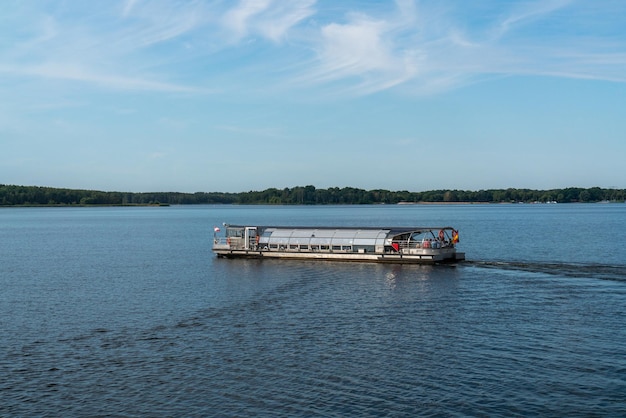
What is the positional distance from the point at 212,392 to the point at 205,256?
63.8 m

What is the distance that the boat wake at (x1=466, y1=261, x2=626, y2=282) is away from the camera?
61.8 meters

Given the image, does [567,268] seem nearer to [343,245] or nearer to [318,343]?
[343,245]

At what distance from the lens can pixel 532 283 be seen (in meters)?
57.9

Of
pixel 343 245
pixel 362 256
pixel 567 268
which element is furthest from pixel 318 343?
pixel 343 245

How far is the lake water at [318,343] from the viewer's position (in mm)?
27141

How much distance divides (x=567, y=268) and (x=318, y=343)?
40.1 metres

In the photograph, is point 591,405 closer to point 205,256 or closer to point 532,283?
point 532,283

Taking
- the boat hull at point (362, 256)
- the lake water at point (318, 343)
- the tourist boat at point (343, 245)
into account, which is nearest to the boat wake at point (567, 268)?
A: the lake water at point (318, 343)

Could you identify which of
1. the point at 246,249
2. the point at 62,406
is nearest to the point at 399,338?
the point at 62,406

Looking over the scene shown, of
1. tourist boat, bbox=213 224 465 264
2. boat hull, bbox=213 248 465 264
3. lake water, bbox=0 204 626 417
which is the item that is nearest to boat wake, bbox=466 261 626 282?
lake water, bbox=0 204 626 417

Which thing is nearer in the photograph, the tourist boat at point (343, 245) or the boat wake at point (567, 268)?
the boat wake at point (567, 268)

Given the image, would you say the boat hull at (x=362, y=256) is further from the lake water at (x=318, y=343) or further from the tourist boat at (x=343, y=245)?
the lake water at (x=318, y=343)

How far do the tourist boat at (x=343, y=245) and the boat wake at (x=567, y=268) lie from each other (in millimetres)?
4940

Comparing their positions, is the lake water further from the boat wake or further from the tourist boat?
the tourist boat
